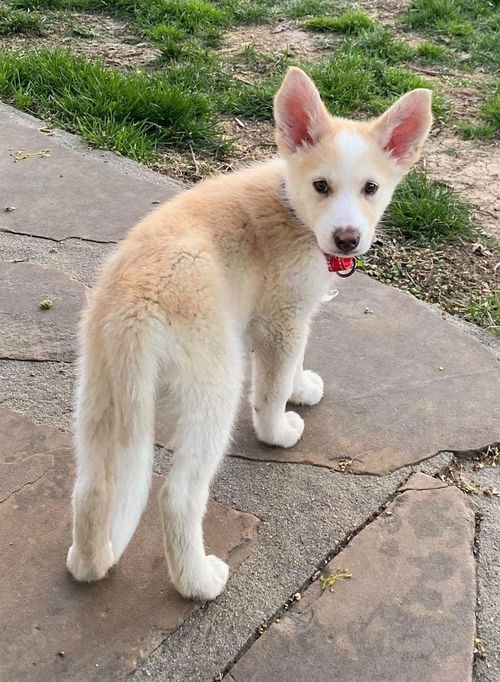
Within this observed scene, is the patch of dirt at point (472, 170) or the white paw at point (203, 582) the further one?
the patch of dirt at point (472, 170)

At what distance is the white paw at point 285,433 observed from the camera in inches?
113

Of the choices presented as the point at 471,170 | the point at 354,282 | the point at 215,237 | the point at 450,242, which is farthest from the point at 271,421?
the point at 471,170

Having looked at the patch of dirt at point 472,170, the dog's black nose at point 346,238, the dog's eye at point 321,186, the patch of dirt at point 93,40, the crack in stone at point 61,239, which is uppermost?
the dog's eye at point 321,186

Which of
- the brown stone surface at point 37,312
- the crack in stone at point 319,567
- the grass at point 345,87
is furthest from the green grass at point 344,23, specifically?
the crack in stone at point 319,567

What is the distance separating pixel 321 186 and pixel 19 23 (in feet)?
16.6

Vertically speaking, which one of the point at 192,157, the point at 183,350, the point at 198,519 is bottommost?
the point at 192,157

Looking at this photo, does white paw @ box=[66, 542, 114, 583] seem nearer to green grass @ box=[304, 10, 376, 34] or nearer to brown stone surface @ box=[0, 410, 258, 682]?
brown stone surface @ box=[0, 410, 258, 682]

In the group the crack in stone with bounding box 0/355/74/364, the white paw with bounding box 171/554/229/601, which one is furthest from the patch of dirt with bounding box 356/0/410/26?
the white paw with bounding box 171/554/229/601

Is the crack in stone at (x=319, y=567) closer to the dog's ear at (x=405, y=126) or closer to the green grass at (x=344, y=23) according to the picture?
the dog's ear at (x=405, y=126)

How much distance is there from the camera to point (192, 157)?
496 cm

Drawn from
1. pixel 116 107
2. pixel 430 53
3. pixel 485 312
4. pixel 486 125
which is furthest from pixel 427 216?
pixel 430 53

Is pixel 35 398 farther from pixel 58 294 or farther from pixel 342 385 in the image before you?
pixel 342 385

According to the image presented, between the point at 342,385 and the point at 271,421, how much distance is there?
506 mm

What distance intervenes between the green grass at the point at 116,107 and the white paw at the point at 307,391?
2.28 meters
